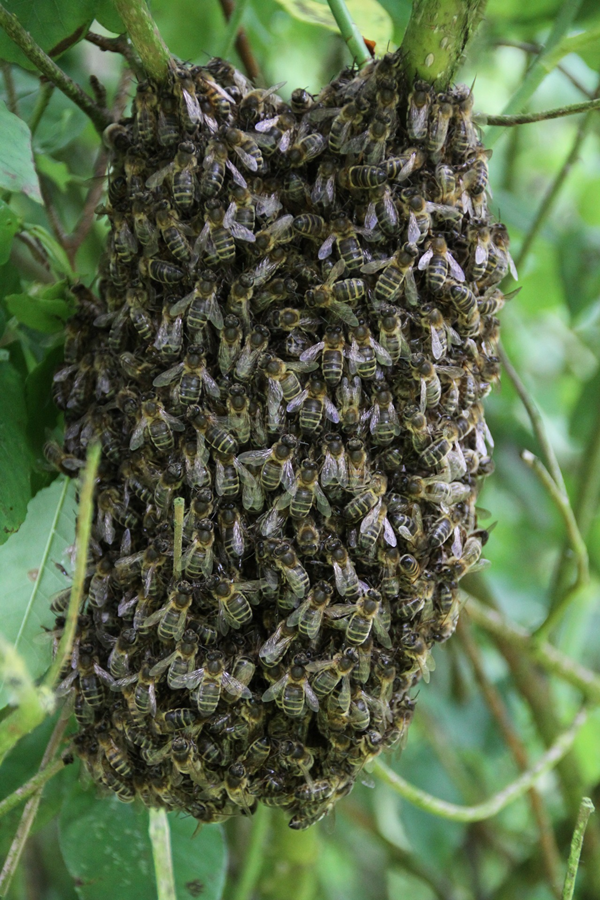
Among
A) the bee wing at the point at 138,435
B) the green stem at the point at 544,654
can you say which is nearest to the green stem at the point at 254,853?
the green stem at the point at 544,654

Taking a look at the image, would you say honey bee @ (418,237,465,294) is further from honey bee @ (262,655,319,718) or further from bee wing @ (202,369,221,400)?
honey bee @ (262,655,319,718)

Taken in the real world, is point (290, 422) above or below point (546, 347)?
above

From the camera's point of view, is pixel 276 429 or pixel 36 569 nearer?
pixel 276 429

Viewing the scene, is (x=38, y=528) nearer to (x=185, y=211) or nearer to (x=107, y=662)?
(x=107, y=662)

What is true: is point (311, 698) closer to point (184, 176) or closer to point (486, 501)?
point (184, 176)

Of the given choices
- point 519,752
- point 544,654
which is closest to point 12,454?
point 544,654

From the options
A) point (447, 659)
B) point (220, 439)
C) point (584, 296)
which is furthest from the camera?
point (447, 659)

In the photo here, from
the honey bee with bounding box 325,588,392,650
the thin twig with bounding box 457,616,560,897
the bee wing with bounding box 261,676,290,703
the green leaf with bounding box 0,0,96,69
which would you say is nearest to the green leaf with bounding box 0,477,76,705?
the bee wing with bounding box 261,676,290,703

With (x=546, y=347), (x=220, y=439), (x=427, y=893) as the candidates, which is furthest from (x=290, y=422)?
(x=427, y=893)
